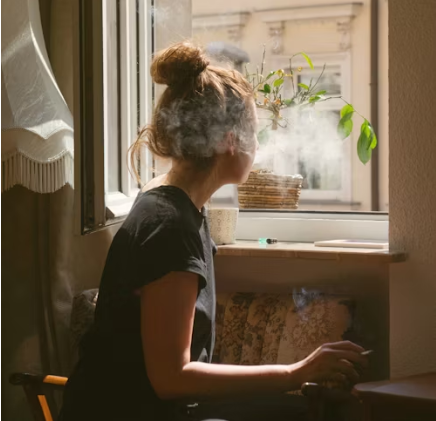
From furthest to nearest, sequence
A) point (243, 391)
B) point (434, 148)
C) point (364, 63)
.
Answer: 1. point (364, 63)
2. point (434, 148)
3. point (243, 391)

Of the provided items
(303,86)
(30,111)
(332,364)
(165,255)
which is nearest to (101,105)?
(30,111)

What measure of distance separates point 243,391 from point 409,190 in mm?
740

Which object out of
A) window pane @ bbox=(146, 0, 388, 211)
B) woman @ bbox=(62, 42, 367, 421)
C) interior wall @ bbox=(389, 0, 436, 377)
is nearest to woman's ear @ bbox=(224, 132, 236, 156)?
woman @ bbox=(62, 42, 367, 421)

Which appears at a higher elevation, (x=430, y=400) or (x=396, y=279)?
(x=396, y=279)

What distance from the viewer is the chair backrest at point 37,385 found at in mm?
1542

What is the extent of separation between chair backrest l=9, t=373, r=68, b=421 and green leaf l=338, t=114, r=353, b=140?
1108 mm

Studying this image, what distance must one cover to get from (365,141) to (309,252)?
43 cm

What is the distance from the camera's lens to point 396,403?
1369 millimetres

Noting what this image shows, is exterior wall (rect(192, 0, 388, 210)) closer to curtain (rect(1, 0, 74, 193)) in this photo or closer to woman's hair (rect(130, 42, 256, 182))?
curtain (rect(1, 0, 74, 193))

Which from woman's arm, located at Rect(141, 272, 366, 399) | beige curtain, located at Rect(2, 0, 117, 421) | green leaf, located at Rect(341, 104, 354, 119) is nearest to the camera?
woman's arm, located at Rect(141, 272, 366, 399)

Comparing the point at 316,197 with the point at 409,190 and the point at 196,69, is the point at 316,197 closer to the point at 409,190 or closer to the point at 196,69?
the point at 409,190

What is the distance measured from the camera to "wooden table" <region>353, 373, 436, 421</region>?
1357 mm

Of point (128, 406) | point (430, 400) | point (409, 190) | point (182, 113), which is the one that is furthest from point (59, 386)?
point (409, 190)

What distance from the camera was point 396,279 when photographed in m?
1.80
